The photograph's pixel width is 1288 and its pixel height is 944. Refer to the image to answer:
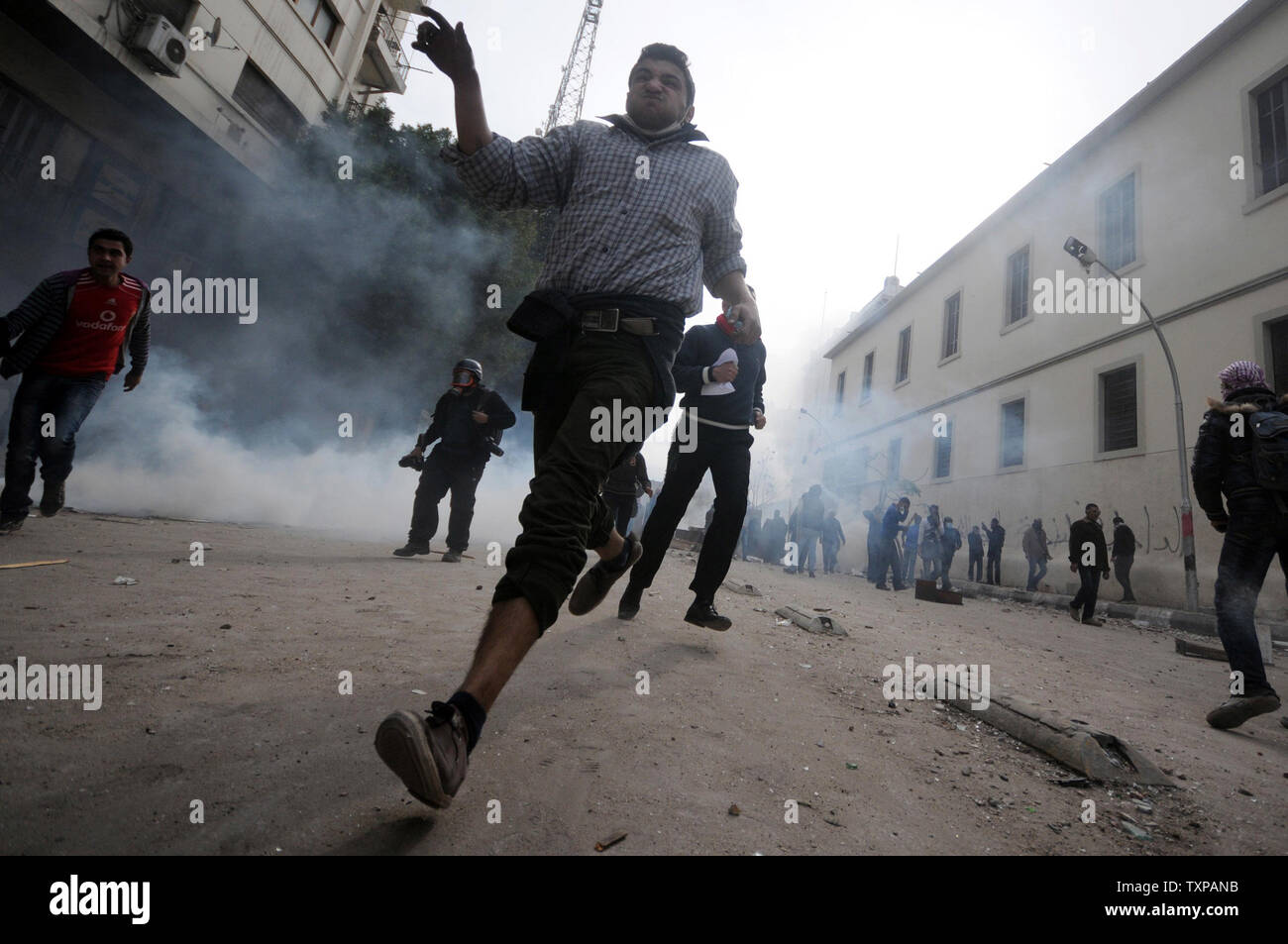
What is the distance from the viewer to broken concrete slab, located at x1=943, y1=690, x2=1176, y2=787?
2.02 meters

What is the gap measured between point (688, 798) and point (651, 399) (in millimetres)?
1073

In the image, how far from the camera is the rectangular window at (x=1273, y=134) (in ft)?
36.0

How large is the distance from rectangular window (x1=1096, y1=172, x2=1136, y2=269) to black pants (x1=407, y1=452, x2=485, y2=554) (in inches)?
584

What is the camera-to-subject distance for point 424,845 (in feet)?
4.01

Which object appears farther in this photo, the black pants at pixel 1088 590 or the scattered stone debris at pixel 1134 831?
the black pants at pixel 1088 590

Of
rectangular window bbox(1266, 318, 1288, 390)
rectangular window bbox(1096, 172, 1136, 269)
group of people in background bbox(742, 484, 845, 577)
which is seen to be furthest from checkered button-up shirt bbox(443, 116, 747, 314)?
rectangular window bbox(1096, 172, 1136, 269)

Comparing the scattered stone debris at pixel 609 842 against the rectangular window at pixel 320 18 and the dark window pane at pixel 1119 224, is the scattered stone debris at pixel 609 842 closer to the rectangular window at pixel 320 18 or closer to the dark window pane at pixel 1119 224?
the dark window pane at pixel 1119 224

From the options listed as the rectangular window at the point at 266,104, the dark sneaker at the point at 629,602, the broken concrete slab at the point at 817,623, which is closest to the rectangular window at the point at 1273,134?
the broken concrete slab at the point at 817,623

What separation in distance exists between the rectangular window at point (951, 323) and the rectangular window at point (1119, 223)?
6.02 metres

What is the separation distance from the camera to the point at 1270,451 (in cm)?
333

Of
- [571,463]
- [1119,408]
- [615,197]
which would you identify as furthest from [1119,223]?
[571,463]

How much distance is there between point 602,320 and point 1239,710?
344cm
